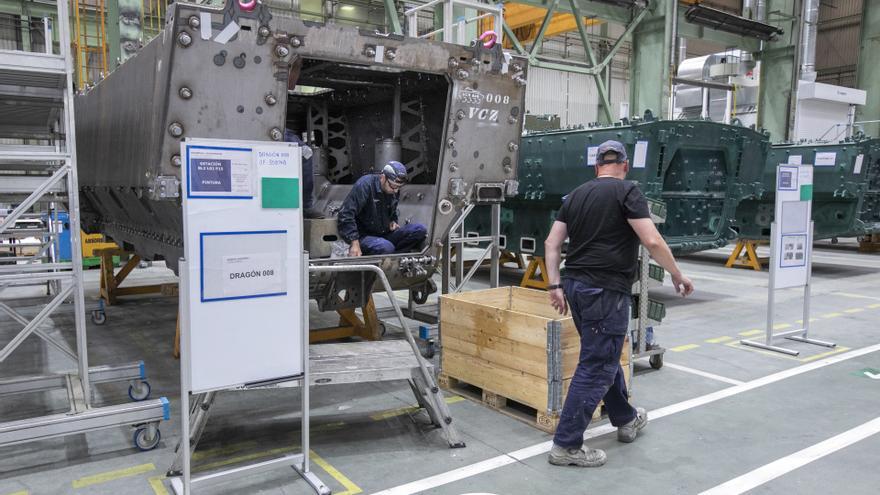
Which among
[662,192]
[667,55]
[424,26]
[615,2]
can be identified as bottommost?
[662,192]

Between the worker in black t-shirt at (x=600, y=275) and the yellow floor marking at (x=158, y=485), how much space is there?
2.29 meters

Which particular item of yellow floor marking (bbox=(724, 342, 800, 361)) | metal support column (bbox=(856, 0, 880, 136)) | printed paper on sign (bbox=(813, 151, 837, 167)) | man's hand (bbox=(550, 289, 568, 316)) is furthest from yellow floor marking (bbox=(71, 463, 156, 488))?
metal support column (bbox=(856, 0, 880, 136))

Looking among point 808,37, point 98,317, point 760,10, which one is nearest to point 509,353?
point 98,317

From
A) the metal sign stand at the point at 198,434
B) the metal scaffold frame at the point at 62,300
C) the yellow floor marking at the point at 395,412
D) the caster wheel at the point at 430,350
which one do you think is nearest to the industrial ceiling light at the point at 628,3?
the caster wheel at the point at 430,350

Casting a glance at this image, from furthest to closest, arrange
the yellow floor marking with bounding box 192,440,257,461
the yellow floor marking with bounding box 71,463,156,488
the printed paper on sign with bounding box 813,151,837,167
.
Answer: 1. the printed paper on sign with bounding box 813,151,837,167
2. the yellow floor marking with bounding box 192,440,257,461
3. the yellow floor marking with bounding box 71,463,156,488

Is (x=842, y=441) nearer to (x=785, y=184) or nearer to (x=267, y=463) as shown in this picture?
(x=785, y=184)

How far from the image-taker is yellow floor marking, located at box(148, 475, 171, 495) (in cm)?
362

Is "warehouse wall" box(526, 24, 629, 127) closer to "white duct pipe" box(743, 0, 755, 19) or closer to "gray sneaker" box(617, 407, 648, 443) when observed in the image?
"white duct pipe" box(743, 0, 755, 19)

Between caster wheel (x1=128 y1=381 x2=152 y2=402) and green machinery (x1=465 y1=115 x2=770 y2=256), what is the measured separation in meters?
5.90

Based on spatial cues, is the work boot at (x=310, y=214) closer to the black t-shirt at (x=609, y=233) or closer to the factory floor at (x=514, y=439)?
the factory floor at (x=514, y=439)

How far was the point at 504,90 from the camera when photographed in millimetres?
5902

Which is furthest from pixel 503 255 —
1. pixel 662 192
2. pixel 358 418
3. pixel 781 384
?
pixel 358 418

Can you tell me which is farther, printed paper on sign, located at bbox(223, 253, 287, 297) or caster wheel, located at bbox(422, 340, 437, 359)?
caster wheel, located at bbox(422, 340, 437, 359)

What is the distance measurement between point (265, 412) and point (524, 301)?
231 cm
